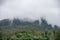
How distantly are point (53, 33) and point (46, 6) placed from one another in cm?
68

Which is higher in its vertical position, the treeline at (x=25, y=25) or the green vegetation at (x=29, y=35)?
the treeline at (x=25, y=25)

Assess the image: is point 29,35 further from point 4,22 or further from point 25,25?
point 4,22

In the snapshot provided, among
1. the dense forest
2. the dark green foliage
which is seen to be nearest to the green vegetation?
the dense forest

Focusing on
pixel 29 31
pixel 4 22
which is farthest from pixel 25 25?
pixel 4 22

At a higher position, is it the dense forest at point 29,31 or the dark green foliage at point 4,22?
the dark green foliage at point 4,22

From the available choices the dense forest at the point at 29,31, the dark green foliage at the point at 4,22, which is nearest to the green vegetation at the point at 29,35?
the dense forest at the point at 29,31

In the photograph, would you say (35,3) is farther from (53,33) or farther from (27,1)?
(53,33)

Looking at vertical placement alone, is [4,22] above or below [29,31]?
above

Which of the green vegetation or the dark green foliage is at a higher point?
the dark green foliage

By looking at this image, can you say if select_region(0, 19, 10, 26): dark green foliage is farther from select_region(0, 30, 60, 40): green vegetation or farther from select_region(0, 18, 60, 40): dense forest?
select_region(0, 30, 60, 40): green vegetation

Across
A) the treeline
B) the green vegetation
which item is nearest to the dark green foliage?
the treeline

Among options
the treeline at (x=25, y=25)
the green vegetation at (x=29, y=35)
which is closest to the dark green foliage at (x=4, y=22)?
the treeline at (x=25, y=25)

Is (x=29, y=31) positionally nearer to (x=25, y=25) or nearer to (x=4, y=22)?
(x=25, y=25)

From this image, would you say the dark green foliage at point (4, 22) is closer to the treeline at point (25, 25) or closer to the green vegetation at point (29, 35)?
the treeline at point (25, 25)
